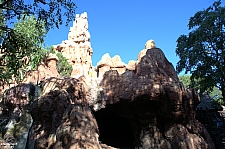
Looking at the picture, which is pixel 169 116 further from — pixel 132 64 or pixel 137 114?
pixel 132 64

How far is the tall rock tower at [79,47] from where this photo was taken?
3649cm

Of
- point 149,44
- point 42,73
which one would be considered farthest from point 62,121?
point 42,73

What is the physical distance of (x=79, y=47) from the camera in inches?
1503

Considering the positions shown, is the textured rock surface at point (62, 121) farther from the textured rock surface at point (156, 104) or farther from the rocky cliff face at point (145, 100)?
the textured rock surface at point (156, 104)

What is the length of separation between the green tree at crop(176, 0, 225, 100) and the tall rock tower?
71.5ft

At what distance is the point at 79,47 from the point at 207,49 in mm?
27338

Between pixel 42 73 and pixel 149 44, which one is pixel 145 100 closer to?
pixel 149 44

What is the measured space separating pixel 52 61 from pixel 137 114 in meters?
8.39

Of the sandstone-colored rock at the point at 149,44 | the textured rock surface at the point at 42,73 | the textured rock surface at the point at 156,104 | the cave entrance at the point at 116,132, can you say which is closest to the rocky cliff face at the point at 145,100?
the textured rock surface at the point at 156,104

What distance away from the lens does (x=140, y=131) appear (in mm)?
10039

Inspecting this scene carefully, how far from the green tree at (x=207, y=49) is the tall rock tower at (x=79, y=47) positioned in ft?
71.5

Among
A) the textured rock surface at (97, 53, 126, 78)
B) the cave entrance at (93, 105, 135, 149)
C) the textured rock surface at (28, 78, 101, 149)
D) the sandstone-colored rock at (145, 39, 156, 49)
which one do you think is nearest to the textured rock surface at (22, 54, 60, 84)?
the textured rock surface at (97, 53, 126, 78)

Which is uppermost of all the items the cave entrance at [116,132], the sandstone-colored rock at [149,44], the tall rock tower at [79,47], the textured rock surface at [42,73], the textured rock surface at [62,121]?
the tall rock tower at [79,47]

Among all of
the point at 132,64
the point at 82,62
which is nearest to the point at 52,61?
the point at 132,64
